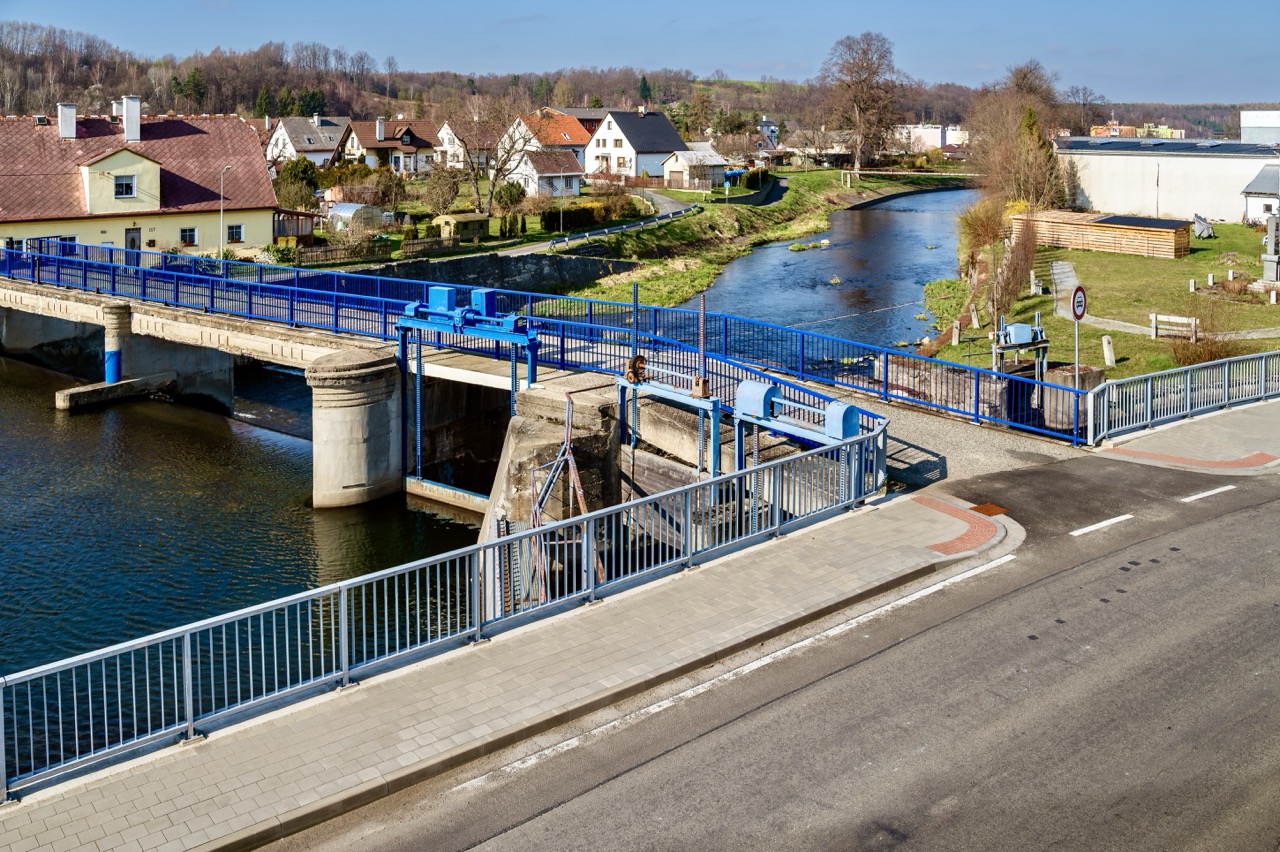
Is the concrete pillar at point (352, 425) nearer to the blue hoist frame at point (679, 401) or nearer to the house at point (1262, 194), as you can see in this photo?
the blue hoist frame at point (679, 401)

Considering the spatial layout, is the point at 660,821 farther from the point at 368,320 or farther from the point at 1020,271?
the point at 1020,271

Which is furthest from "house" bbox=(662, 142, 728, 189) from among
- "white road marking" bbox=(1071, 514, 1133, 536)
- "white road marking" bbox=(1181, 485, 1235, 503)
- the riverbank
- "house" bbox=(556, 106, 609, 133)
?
"white road marking" bbox=(1071, 514, 1133, 536)

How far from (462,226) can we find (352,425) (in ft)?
133

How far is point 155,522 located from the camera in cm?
2467

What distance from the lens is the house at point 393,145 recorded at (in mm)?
100938

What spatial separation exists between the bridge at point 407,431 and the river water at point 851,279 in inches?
415

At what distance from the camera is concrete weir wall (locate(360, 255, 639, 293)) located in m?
53.7

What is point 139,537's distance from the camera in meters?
23.7

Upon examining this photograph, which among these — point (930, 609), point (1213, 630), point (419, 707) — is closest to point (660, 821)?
point (419, 707)

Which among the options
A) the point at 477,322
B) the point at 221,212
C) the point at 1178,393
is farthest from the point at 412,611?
the point at 221,212

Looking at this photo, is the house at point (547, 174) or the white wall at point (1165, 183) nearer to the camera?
the white wall at point (1165, 183)

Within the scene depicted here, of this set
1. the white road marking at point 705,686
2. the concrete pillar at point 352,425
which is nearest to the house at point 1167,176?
the concrete pillar at point 352,425

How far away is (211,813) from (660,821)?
131 inches

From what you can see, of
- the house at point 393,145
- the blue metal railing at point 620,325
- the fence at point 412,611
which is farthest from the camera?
the house at point 393,145
